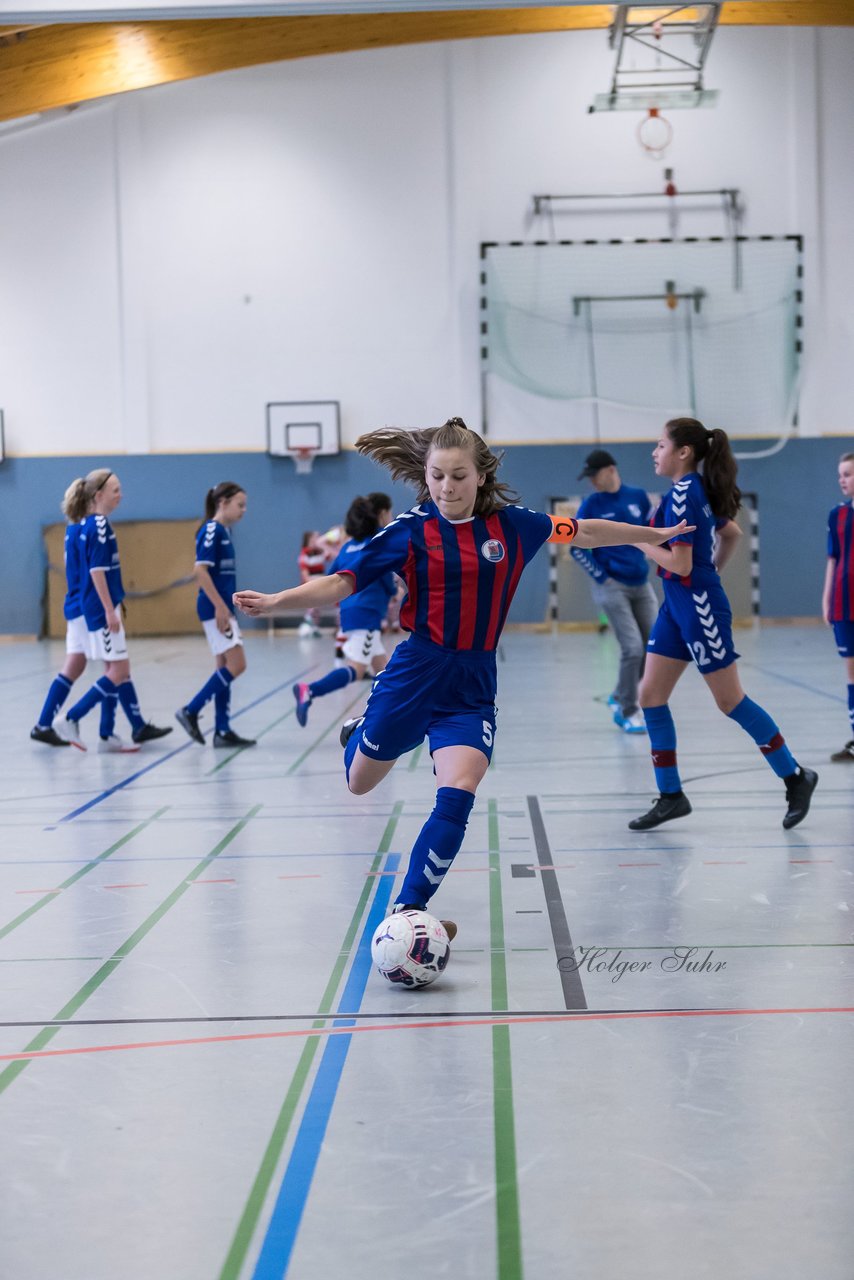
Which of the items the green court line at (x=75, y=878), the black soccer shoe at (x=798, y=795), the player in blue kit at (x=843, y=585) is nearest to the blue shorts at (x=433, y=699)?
the green court line at (x=75, y=878)

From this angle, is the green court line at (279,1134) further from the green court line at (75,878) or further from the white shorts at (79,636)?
the white shorts at (79,636)

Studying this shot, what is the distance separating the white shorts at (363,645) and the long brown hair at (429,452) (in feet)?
14.9

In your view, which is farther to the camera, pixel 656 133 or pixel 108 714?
pixel 656 133

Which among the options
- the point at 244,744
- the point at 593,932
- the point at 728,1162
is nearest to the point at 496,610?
the point at 593,932

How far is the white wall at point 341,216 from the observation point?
1952 centimetres

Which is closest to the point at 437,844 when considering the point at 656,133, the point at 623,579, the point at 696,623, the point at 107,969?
the point at 107,969

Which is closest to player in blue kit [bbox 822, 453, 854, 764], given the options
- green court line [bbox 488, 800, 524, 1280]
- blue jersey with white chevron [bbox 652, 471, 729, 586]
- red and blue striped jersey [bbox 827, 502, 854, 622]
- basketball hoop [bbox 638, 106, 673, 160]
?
red and blue striped jersey [bbox 827, 502, 854, 622]

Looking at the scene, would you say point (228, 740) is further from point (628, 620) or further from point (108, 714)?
point (628, 620)

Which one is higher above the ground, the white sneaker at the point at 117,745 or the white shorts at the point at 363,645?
the white shorts at the point at 363,645

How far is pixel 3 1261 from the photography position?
7.02ft

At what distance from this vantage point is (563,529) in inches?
162

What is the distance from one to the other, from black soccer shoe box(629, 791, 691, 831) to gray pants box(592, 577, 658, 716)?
3.12 metres

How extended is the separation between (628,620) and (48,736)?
153 inches

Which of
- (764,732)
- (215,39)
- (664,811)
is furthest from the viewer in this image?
(215,39)
